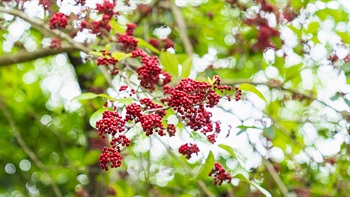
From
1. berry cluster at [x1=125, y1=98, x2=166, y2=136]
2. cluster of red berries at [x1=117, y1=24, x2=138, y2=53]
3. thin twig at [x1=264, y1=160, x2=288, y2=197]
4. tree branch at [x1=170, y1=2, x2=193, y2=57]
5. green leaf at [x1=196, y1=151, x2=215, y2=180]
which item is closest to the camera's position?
berry cluster at [x1=125, y1=98, x2=166, y2=136]

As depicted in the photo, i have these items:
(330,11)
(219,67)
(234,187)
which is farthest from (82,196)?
(330,11)

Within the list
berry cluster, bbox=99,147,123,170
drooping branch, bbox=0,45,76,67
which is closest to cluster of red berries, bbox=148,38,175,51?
drooping branch, bbox=0,45,76,67

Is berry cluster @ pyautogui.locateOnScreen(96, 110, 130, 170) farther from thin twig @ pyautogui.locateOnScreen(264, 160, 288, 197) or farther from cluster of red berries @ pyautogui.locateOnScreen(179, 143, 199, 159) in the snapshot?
thin twig @ pyautogui.locateOnScreen(264, 160, 288, 197)

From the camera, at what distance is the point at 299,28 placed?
2791 mm

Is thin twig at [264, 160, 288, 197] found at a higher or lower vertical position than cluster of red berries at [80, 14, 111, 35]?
lower

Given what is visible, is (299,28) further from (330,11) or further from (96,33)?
(96,33)

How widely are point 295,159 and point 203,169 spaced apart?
173 centimetres

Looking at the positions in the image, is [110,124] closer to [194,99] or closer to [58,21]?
[194,99]

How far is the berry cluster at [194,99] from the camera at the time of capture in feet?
4.58

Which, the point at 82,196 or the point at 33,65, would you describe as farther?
the point at 33,65

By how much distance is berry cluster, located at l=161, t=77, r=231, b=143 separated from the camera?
1395mm

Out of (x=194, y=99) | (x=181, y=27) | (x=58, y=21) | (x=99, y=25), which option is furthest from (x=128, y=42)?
(x=181, y=27)

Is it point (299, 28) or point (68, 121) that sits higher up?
point (299, 28)

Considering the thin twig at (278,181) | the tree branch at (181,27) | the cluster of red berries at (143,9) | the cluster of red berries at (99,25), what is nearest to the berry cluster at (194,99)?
the cluster of red berries at (99,25)
